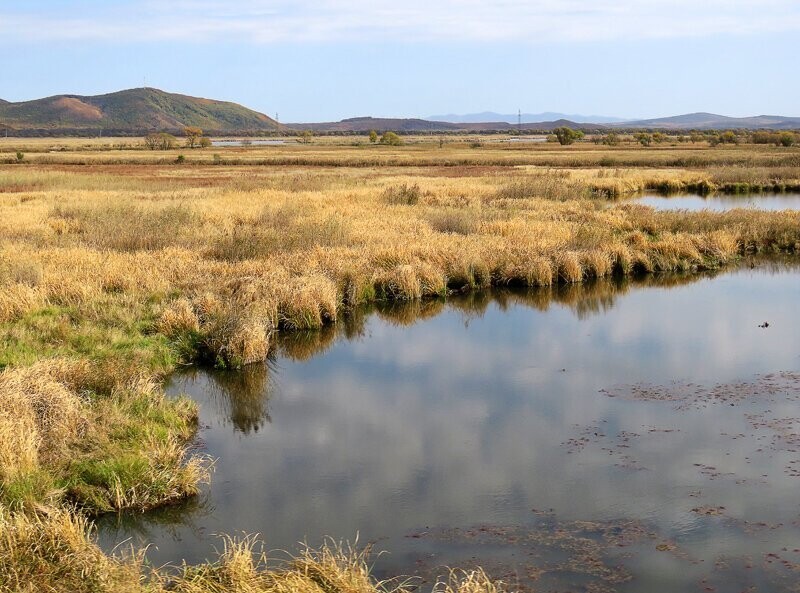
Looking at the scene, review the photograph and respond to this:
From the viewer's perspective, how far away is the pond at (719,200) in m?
33.6

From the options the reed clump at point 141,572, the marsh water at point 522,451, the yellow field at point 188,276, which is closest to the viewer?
the reed clump at point 141,572

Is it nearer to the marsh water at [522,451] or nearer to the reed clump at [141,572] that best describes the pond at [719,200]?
the marsh water at [522,451]

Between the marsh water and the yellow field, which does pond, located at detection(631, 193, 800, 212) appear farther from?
the marsh water

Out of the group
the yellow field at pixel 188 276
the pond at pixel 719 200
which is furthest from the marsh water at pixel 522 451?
the pond at pixel 719 200

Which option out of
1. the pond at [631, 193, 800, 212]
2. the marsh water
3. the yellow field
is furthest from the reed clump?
the pond at [631, 193, 800, 212]

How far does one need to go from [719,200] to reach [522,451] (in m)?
30.8

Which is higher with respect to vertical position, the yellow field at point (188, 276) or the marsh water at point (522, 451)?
the yellow field at point (188, 276)

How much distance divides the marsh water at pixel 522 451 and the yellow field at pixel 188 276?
63cm

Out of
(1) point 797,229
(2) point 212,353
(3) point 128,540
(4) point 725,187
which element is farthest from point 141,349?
(4) point 725,187

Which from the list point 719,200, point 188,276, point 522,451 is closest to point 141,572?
point 522,451

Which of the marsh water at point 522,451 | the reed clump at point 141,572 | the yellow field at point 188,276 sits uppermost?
the yellow field at point 188,276

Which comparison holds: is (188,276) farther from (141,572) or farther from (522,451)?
(141,572)

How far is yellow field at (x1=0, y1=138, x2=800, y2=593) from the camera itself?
838 centimetres

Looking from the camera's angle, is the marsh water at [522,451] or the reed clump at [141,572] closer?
the reed clump at [141,572]
